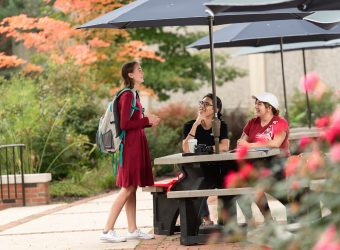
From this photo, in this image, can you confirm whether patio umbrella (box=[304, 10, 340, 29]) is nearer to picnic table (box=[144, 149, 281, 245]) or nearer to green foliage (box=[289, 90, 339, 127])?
picnic table (box=[144, 149, 281, 245])

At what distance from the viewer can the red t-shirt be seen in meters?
9.71

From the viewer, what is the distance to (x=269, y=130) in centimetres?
979

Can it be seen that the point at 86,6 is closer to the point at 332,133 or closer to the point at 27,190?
the point at 27,190

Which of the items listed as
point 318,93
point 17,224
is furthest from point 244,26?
point 318,93

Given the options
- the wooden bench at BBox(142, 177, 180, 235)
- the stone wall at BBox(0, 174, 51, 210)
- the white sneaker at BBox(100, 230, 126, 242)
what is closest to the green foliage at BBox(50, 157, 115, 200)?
the stone wall at BBox(0, 174, 51, 210)

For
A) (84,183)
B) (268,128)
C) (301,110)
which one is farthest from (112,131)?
(301,110)

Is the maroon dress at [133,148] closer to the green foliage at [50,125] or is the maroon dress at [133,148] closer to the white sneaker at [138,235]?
the white sneaker at [138,235]

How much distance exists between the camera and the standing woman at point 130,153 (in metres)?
9.50

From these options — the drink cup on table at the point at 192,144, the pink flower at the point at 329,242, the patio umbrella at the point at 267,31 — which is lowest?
the pink flower at the point at 329,242

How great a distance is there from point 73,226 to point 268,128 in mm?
3122

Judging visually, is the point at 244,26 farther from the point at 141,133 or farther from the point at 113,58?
the point at 113,58

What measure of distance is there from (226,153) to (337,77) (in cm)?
2018

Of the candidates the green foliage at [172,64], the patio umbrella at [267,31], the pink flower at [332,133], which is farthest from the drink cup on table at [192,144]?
the green foliage at [172,64]

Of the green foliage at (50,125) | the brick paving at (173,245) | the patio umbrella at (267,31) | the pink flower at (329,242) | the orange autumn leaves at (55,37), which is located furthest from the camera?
the orange autumn leaves at (55,37)
